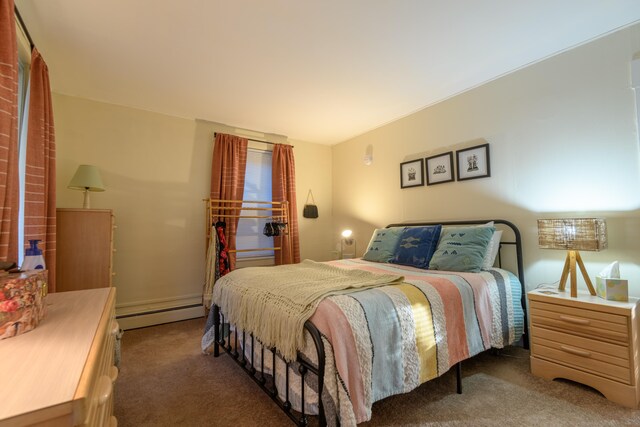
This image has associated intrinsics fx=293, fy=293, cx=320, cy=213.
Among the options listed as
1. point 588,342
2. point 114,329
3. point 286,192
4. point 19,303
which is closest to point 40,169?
point 114,329

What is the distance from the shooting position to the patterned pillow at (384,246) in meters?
2.96

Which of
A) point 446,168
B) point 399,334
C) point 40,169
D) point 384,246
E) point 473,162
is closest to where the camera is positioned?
point 399,334

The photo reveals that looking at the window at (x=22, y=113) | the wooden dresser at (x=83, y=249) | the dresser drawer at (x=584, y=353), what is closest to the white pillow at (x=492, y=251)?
the dresser drawer at (x=584, y=353)

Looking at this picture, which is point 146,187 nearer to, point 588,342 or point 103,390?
point 103,390

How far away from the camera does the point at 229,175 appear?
3779mm

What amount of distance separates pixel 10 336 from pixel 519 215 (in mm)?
3211

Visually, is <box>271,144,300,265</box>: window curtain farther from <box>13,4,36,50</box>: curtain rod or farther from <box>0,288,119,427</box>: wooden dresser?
<box>0,288,119,427</box>: wooden dresser

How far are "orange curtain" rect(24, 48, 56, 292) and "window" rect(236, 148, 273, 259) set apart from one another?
79.0 inches

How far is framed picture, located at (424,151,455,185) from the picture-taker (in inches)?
123

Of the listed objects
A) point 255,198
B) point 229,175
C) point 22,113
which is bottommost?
point 255,198

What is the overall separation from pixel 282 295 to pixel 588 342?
196 centimetres

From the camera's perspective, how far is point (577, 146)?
229 cm

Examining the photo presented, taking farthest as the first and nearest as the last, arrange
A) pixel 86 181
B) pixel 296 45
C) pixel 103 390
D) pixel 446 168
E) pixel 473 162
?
1. pixel 446 168
2. pixel 473 162
3. pixel 86 181
4. pixel 296 45
5. pixel 103 390

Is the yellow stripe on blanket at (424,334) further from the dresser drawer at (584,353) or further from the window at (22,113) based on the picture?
the window at (22,113)
